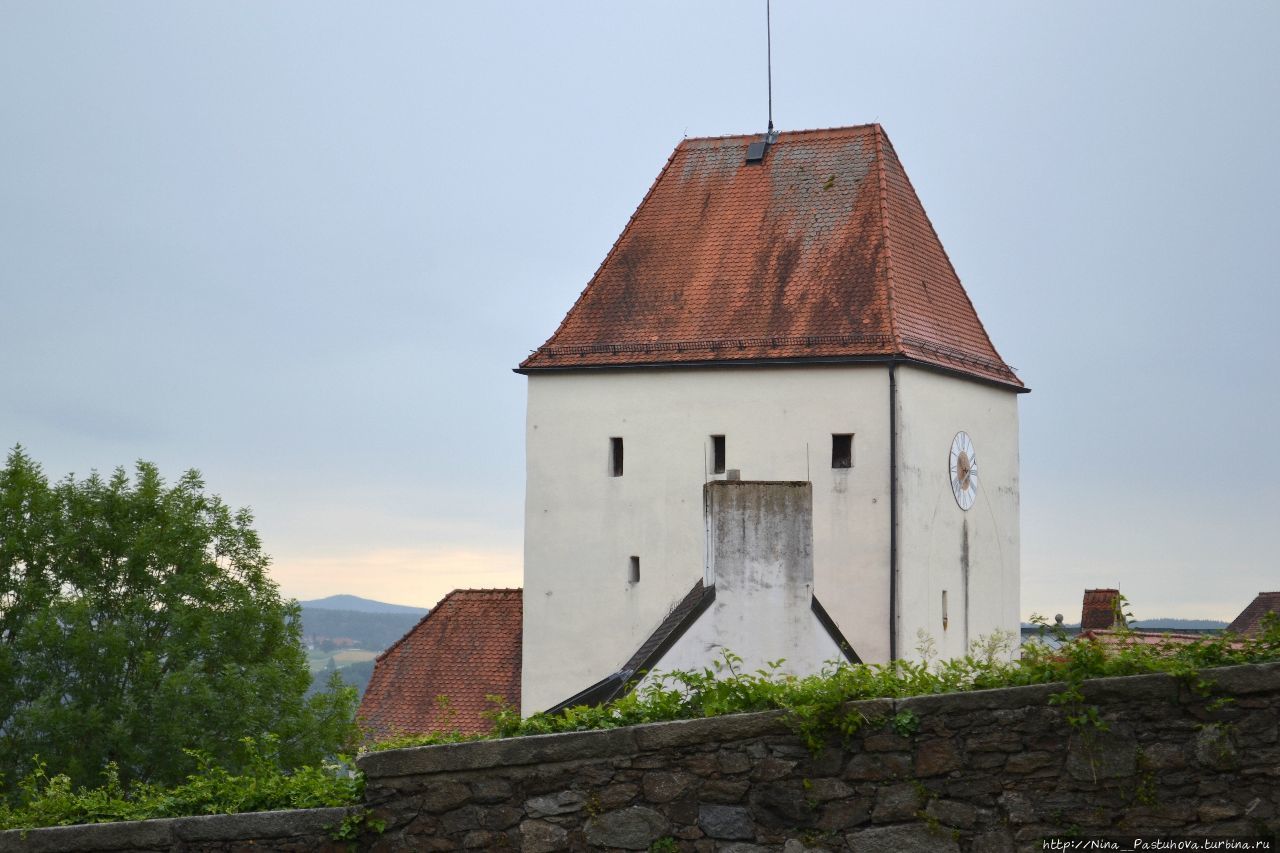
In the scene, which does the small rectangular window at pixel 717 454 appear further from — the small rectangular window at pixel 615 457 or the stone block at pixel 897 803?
the stone block at pixel 897 803

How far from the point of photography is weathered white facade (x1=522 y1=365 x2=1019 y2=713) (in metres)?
30.1

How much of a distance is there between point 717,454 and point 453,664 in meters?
8.01

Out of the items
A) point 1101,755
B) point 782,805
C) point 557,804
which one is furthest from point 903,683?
point 557,804

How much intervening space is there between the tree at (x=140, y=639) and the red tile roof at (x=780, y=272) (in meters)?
7.13

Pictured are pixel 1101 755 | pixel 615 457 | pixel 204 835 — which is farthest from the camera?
pixel 615 457

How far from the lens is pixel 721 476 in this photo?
31.2 m

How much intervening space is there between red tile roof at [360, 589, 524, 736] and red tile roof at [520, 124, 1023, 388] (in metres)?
6.36

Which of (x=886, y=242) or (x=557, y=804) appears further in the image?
(x=886, y=242)

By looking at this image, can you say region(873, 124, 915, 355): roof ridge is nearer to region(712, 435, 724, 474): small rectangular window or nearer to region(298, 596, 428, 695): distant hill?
region(712, 435, 724, 474): small rectangular window

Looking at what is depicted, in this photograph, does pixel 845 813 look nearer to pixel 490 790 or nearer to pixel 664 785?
pixel 664 785

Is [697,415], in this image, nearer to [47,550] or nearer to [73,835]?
[47,550]

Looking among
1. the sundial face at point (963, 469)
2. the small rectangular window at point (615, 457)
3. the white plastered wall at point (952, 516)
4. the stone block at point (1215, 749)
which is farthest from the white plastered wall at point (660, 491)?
the stone block at point (1215, 749)

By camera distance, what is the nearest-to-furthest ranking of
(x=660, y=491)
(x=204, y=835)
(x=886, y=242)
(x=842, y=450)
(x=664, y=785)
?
(x=664, y=785)
(x=204, y=835)
(x=842, y=450)
(x=660, y=491)
(x=886, y=242)

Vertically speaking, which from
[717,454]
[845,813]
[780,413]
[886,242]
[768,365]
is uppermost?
[886,242]
